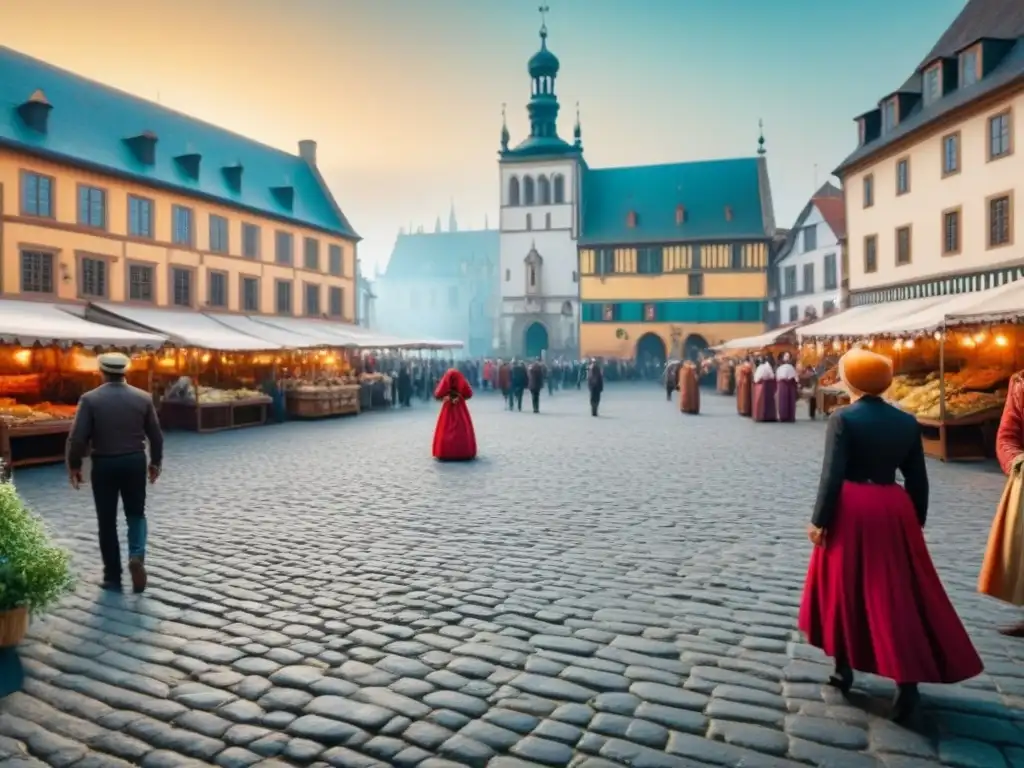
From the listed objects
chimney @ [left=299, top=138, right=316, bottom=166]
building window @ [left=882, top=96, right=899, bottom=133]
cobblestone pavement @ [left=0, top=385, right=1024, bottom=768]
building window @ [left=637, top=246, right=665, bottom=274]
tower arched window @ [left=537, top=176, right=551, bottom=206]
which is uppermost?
tower arched window @ [left=537, top=176, right=551, bottom=206]

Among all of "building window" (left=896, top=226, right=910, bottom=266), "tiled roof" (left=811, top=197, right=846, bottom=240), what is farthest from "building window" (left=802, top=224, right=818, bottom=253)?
"building window" (left=896, top=226, right=910, bottom=266)

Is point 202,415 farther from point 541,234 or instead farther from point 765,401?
point 541,234

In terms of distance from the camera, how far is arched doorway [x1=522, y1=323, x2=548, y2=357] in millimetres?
57094

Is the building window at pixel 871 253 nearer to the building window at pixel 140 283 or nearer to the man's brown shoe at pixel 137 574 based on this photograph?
the building window at pixel 140 283

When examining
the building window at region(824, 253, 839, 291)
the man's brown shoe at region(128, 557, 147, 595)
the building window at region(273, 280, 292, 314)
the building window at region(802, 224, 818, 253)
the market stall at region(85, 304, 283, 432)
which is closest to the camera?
the man's brown shoe at region(128, 557, 147, 595)

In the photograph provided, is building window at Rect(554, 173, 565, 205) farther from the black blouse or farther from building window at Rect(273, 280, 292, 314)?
the black blouse

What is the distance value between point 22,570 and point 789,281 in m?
50.9

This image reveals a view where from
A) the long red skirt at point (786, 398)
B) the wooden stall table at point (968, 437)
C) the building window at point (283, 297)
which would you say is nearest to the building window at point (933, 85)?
the long red skirt at point (786, 398)

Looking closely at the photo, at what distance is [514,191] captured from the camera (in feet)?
185

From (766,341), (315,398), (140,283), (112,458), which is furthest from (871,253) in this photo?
(112,458)

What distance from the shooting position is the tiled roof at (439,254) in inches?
4058

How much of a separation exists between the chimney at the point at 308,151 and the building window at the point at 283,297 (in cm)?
889

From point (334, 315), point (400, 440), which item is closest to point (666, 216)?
point (334, 315)

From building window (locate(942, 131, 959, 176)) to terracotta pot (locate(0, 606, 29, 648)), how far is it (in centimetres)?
2495
